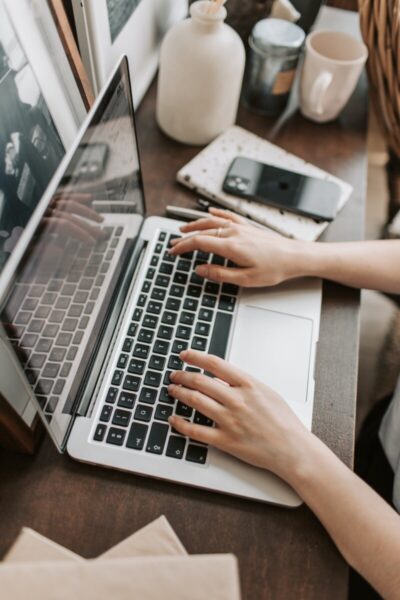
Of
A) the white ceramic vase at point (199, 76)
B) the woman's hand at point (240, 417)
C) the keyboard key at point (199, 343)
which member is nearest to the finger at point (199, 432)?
the woman's hand at point (240, 417)

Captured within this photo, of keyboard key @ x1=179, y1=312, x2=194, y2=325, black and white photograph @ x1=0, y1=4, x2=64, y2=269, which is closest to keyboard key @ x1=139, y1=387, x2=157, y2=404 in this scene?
keyboard key @ x1=179, y1=312, x2=194, y2=325

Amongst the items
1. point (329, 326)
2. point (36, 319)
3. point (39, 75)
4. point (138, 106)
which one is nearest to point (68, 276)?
point (36, 319)

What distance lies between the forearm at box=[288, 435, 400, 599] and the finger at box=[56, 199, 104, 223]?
0.33 m

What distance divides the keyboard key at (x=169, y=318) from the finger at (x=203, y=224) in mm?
110

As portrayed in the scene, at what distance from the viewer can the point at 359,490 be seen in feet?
1.62

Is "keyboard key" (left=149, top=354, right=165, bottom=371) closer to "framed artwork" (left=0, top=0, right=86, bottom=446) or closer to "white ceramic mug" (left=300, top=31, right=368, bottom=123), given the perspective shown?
"framed artwork" (left=0, top=0, right=86, bottom=446)

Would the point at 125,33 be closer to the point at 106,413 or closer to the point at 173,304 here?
the point at 173,304

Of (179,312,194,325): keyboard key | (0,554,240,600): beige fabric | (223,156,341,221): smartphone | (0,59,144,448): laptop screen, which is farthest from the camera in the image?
(223,156,341,221): smartphone

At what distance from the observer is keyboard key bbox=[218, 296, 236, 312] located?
2.04 feet

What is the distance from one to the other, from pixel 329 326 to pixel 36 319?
379 millimetres

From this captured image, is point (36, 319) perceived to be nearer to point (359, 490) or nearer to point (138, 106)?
point (359, 490)

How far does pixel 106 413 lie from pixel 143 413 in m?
0.04

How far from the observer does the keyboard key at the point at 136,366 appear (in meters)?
0.55

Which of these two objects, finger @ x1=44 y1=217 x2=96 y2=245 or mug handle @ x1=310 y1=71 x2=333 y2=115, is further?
mug handle @ x1=310 y1=71 x2=333 y2=115
